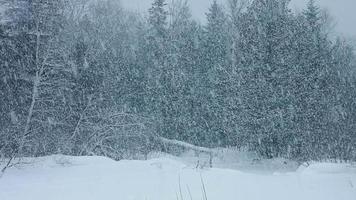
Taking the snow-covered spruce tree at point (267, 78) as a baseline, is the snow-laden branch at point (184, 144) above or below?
below

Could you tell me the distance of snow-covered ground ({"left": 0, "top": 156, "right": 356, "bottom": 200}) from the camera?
8641mm

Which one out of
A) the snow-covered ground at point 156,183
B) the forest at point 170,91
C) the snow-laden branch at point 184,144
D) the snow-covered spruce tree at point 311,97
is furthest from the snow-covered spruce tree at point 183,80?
the snow-covered ground at point 156,183

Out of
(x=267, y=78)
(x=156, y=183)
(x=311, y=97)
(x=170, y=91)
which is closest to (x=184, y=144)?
(x=170, y=91)

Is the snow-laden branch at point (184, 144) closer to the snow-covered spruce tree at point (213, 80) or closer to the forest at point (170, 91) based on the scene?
the forest at point (170, 91)

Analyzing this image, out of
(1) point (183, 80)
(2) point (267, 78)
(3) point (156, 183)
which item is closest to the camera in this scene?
(3) point (156, 183)

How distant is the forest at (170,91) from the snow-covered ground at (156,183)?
204 centimetres

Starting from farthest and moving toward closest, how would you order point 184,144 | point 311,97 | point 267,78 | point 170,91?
point 170,91
point 184,144
point 267,78
point 311,97

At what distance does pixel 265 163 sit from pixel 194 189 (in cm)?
1471

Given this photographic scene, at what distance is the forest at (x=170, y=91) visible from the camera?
18016 millimetres

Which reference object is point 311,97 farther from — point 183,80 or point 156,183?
point 156,183

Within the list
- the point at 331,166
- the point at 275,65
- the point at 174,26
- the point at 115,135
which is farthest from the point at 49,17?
the point at 174,26

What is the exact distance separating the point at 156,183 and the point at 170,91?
19404mm

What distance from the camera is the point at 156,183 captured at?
9828 millimetres

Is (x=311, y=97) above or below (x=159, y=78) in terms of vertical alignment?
below
